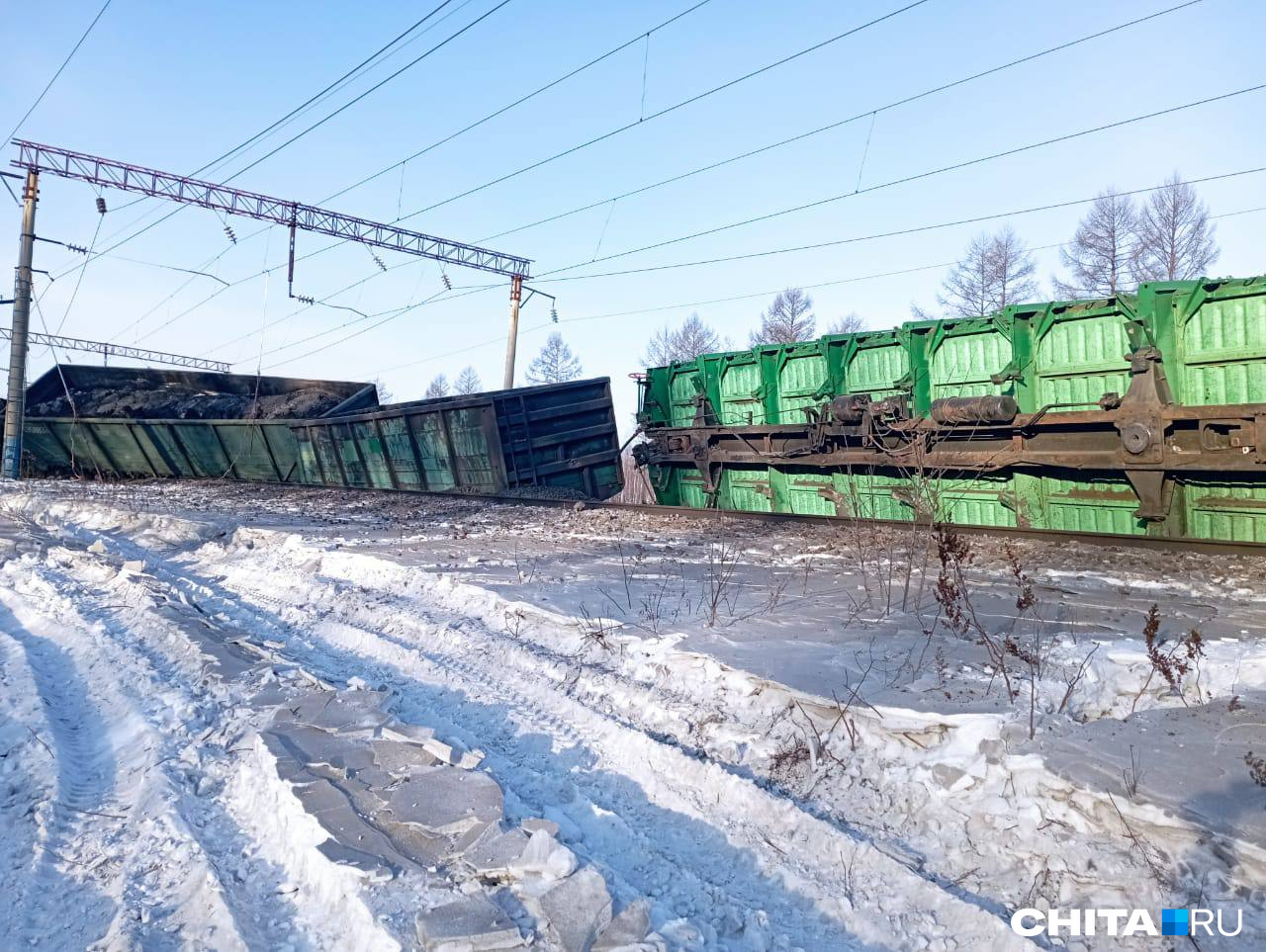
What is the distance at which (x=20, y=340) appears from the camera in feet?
62.0

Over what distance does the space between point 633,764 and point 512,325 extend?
84.9 feet

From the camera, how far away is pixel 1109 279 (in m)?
31.1

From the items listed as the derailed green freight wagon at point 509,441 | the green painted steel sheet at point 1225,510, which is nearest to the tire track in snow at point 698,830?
the green painted steel sheet at point 1225,510

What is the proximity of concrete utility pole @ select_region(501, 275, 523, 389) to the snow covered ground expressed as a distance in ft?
69.6

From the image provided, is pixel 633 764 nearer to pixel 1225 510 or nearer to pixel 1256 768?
pixel 1256 768

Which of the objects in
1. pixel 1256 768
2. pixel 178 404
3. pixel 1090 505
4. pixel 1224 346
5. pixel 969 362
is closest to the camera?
pixel 1256 768

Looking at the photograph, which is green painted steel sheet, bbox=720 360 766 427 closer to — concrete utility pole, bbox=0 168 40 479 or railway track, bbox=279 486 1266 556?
railway track, bbox=279 486 1266 556

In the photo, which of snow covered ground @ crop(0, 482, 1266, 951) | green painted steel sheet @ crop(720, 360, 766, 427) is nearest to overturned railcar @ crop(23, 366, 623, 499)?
green painted steel sheet @ crop(720, 360, 766, 427)

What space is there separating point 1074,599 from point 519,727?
4163 mm

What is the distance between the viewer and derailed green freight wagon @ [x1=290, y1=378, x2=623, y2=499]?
44.7 feet

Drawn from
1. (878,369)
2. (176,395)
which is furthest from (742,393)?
(176,395)

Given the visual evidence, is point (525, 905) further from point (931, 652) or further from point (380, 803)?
point (931, 652)

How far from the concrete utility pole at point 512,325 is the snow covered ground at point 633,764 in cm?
2121

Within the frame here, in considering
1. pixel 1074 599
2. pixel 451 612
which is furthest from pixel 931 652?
pixel 451 612
